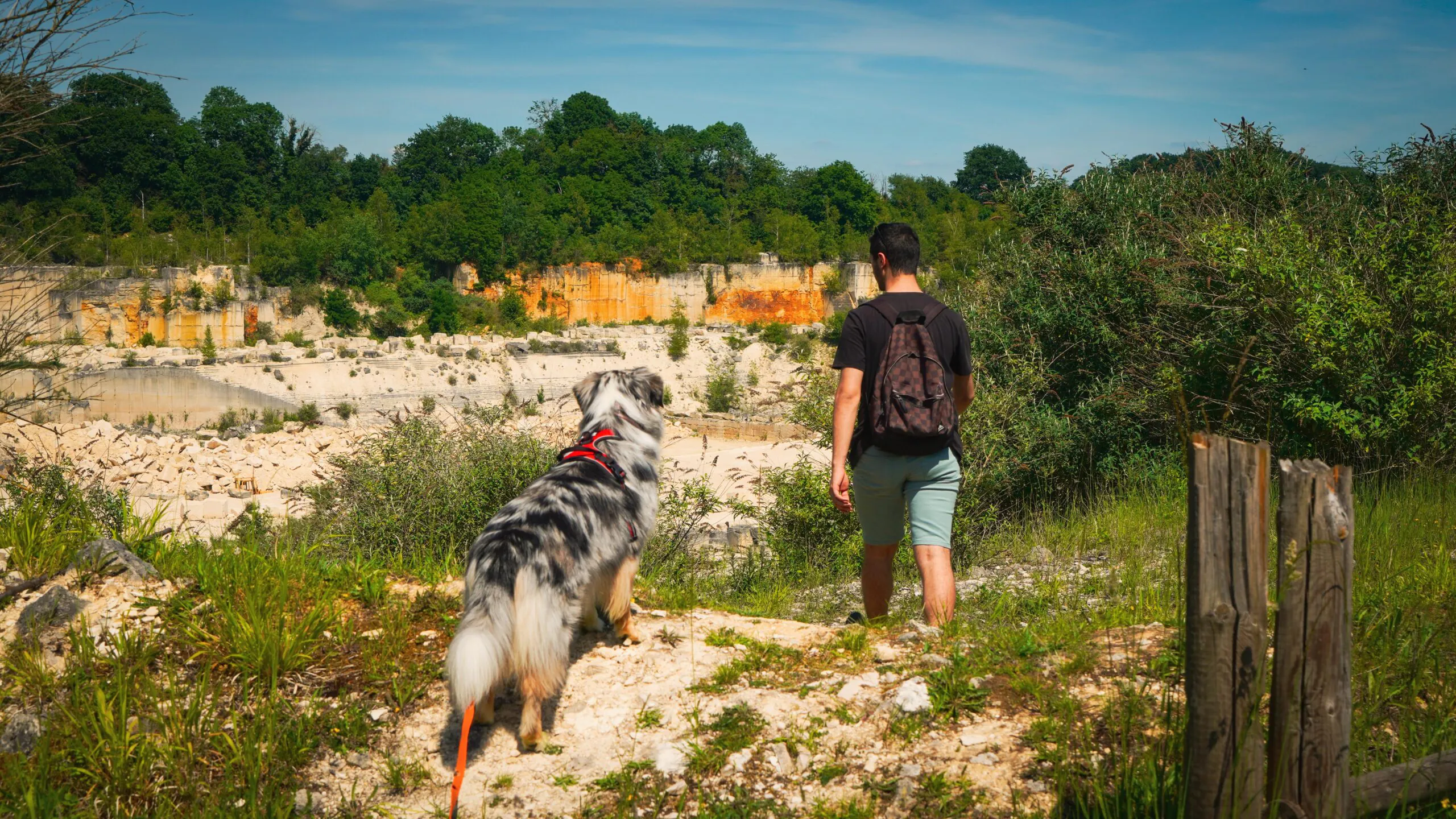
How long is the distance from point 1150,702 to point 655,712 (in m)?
1.79

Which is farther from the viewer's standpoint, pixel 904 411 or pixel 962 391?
pixel 962 391

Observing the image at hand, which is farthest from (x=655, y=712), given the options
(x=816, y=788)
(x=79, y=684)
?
(x=79, y=684)

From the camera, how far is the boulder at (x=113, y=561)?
13.3 feet

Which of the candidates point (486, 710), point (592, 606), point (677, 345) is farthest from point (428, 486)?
point (677, 345)

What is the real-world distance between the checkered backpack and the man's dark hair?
0.71 ft

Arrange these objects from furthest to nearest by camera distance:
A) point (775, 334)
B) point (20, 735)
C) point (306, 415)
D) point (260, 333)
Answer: point (775, 334)
point (260, 333)
point (306, 415)
point (20, 735)

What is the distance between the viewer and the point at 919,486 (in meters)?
4.01

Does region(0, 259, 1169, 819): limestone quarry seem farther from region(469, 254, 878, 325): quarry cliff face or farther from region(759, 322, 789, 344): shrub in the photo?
region(469, 254, 878, 325): quarry cliff face

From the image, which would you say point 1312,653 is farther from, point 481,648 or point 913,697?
point 481,648

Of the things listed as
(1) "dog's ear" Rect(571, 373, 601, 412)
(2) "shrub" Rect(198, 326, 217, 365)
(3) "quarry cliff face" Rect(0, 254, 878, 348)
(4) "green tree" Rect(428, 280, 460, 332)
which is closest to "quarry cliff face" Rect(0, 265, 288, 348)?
(3) "quarry cliff face" Rect(0, 254, 878, 348)

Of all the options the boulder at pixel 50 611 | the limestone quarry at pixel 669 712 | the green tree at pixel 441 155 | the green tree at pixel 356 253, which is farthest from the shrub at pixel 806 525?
the green tree at pixel 441 155

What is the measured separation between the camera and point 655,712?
3.51 m

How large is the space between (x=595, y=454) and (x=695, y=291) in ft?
189

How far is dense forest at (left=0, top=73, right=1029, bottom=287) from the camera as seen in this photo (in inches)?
2012
